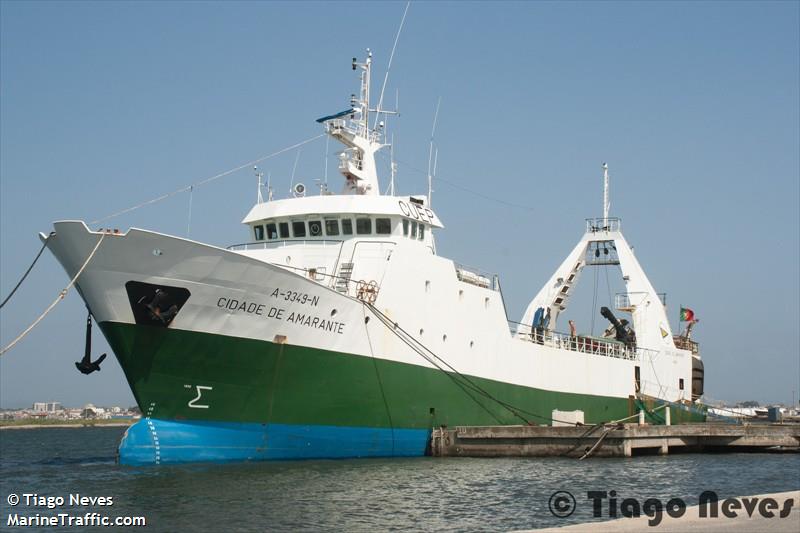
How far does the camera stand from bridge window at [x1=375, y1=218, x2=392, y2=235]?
84.5 feet

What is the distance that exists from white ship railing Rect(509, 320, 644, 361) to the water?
807 cm

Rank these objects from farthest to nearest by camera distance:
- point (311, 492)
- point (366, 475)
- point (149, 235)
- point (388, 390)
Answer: point (388, 390), point (366, 475), point (149, 235), point (311, 492)

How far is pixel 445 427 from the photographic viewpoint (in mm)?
26344

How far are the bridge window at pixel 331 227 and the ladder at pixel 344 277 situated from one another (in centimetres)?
189

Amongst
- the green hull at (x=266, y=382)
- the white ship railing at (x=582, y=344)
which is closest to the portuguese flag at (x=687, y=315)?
the white ship railing at (x=582, y=344)

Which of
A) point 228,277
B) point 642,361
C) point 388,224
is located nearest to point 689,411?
point 642,361

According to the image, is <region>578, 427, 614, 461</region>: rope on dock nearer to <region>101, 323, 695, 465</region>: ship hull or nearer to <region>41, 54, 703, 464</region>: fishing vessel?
<region>41, 54, 703, 464</region>: fishing vessel

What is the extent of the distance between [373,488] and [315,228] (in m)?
9.24

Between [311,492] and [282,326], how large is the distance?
467cm

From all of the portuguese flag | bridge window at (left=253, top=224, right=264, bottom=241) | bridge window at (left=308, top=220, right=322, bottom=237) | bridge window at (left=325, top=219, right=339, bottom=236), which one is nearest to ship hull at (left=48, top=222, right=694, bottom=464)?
bridge window at (left=325, top=219, right=339, bottom=236)

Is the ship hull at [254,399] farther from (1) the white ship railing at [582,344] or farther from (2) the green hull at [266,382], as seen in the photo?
(1) the white ship railing at [582,344]

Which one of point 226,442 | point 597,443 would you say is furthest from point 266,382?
point 597,443

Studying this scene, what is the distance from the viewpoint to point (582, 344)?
36.0m

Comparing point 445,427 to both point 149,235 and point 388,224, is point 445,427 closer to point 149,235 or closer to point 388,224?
point 388,224
